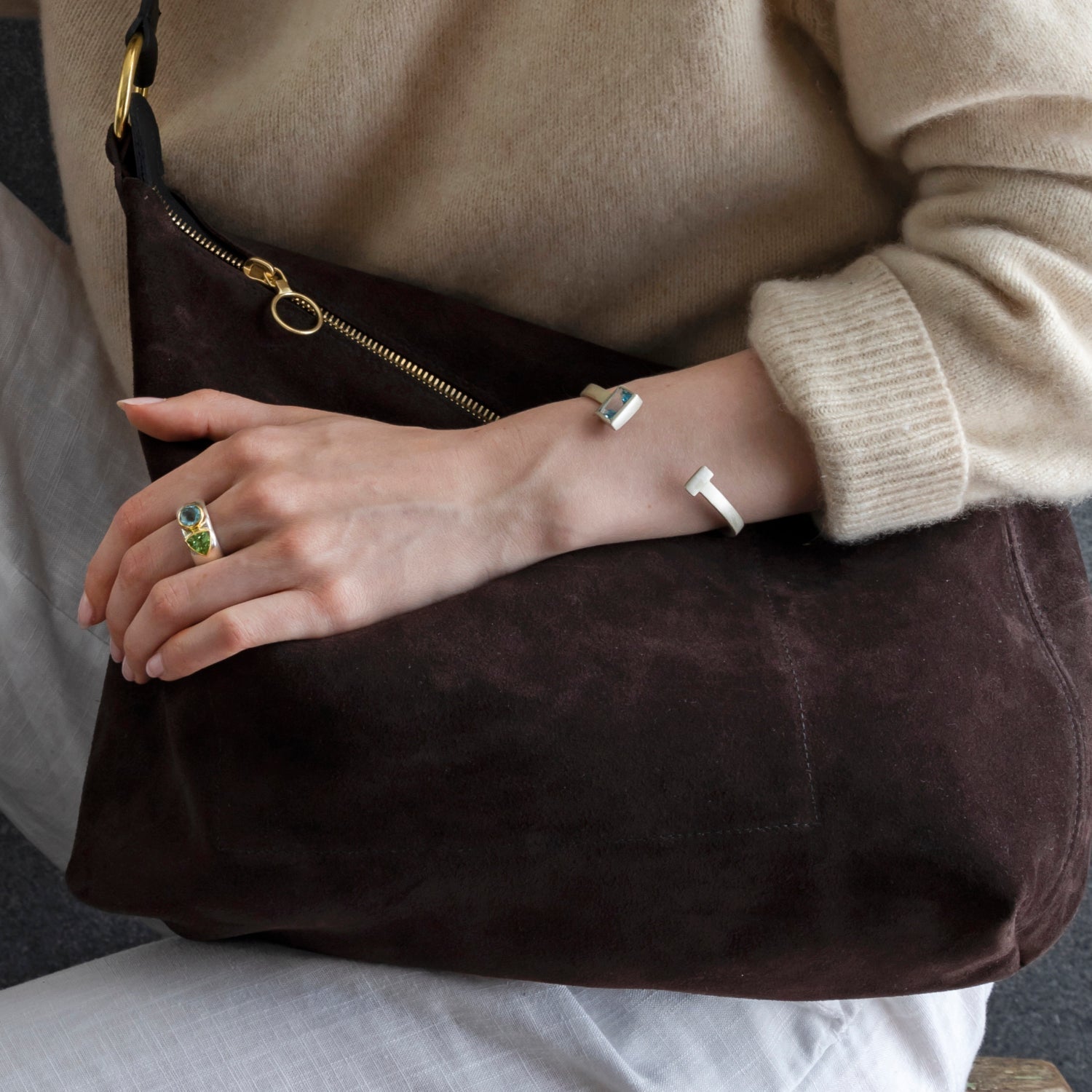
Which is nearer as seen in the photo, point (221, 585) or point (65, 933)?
point (221, 585)

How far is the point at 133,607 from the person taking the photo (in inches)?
22.6

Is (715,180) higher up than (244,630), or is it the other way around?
(715,180)

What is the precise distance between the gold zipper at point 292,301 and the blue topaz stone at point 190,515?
0.45 ft

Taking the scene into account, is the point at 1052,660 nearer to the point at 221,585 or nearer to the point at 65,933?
the point at 221,585

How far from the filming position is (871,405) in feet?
1.83

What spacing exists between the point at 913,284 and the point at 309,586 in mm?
397

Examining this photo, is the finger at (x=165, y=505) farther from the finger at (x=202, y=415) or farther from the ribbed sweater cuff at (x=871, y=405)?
the ribbed sweater cuff at (x=871, y=405)

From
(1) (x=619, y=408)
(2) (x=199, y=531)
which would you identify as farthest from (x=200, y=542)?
(1) (x=619, y=408)

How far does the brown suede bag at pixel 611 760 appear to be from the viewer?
501 mm

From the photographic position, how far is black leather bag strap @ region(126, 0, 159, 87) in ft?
1.94

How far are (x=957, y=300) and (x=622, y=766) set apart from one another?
13.0 inches

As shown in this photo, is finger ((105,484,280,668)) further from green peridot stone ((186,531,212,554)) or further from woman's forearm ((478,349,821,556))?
woman's forearm ((478,349,821,556))

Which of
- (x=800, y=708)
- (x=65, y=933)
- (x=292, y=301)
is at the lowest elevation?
(x=65, y=933)

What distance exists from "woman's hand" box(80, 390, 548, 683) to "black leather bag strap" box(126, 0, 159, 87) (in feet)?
0.68
